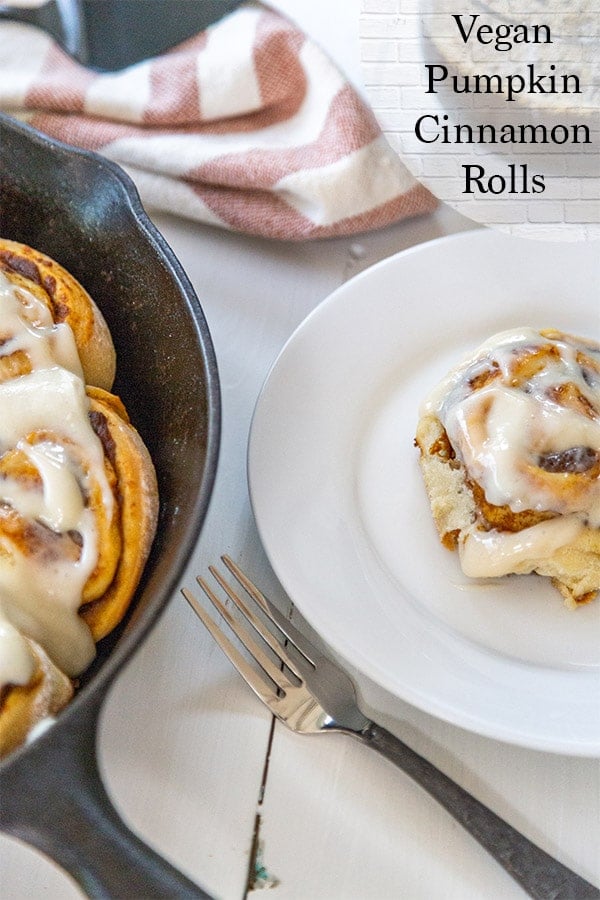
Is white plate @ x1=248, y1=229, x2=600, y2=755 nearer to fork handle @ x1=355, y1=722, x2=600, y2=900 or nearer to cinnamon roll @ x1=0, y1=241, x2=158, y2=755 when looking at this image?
fork handle @ x1=355, y1=722, x2=600, y2=900

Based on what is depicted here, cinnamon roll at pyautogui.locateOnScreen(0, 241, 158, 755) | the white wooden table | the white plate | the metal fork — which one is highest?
cinnamon roll at pyautogui.locateOnScreen(0, 241, 158, 755)

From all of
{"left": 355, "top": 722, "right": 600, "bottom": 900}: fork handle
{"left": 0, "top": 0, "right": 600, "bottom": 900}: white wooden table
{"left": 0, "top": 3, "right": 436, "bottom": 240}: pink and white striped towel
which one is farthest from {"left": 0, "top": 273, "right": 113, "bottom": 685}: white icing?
{"left": 0, "top": 3, "right": 436, "bottom": 240}: pink and white striped towel

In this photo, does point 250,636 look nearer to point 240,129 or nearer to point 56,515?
point 56,515

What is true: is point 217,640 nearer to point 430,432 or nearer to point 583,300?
point 430,432

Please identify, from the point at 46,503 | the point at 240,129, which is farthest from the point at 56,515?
the point at 240,129

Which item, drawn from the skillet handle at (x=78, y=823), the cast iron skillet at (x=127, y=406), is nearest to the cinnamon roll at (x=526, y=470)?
the cast iron skillet at (x=127, y=406)

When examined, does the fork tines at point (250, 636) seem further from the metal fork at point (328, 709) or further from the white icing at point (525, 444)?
the white icing at point (525, 444)
